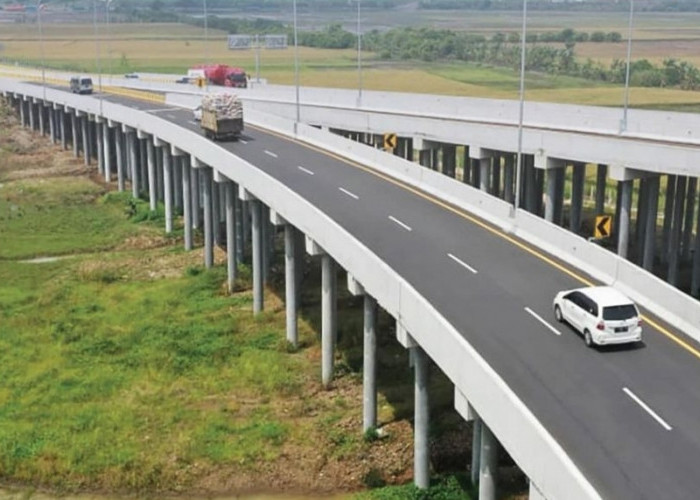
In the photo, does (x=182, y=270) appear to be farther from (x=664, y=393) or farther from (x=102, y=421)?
(x=664, y=393)

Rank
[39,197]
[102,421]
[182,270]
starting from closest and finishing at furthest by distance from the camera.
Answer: [102,421], [182,270], [39,197]

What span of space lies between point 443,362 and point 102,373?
19015 millimetres

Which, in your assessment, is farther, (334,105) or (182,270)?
(334,105)

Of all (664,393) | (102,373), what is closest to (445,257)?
(664,393)

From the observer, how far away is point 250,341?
139 ft

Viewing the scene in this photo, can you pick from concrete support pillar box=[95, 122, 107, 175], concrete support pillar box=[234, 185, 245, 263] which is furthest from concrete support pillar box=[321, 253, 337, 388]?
concrete support pillar box=[95, 122, 107, 175]

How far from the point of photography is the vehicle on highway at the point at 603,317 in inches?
1033

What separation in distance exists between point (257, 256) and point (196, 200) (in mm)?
18745

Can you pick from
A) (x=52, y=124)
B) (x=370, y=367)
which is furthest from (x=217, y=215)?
(x=52, y=124)

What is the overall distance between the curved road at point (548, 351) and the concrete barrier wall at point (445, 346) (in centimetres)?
127

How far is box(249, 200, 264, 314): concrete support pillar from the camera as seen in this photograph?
151 ft

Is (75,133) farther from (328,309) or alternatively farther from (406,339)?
(406,339)

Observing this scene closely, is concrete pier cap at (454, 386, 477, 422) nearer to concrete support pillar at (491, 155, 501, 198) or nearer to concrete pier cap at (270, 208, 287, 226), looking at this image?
concrete pier cap at (270, 208, 287, 226)

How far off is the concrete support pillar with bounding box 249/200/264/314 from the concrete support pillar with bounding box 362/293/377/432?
14326 mm
